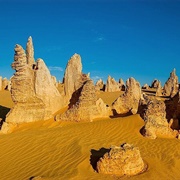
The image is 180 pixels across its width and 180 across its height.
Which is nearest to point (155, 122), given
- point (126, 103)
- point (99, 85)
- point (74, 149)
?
point (126, 103)

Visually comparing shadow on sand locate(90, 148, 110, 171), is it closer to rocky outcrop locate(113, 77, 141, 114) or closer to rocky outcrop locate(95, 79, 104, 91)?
rocky outcrop locate(113, 77, 141, 114)

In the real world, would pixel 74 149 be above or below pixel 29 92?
below

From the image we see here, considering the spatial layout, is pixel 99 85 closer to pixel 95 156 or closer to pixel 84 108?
pixel 84 108

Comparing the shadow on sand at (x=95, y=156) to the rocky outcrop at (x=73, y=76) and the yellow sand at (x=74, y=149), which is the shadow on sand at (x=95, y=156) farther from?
the rocky outcrop at (x=73, y=76)

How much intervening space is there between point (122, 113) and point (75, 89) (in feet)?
9.62

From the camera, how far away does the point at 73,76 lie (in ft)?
49.7

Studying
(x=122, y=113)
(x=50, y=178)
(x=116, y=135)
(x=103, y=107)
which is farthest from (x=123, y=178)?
(x=122, y=113)

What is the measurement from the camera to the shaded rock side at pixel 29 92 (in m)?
13.7

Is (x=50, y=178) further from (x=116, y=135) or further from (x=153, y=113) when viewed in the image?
Answer: (x=153, y=113)

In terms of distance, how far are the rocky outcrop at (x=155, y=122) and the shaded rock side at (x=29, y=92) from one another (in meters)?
5.09

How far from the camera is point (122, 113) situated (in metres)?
15.3

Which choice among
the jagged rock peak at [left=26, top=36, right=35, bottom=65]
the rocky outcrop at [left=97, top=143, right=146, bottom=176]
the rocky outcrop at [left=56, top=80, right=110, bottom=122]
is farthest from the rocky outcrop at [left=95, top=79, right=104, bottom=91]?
the rocky outcrop at [left=97, top=143, right=146, bottom=176]

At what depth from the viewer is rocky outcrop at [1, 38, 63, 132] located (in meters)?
13.7

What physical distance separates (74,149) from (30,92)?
212 inches
